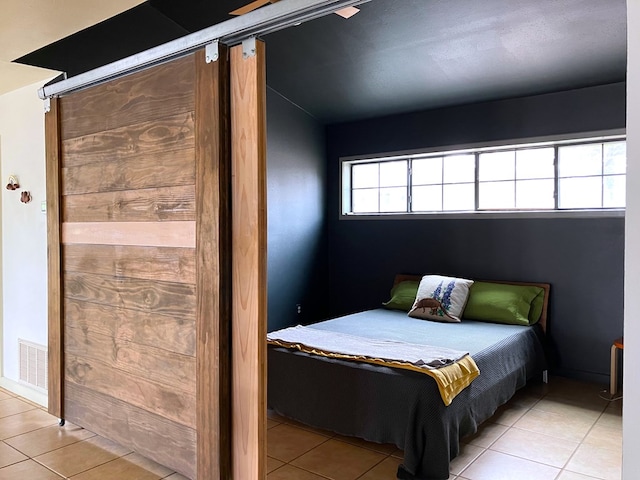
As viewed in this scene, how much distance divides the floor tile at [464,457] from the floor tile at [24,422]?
238cm

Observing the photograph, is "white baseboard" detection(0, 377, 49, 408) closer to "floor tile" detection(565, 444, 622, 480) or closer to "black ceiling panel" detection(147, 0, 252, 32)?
"black ceiling panel" detection(147, 0, 252, 32)

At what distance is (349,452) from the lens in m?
2.85

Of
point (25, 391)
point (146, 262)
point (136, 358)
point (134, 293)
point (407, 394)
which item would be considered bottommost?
point (25, 391)

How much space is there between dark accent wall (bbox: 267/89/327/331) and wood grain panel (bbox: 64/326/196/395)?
7.98ft

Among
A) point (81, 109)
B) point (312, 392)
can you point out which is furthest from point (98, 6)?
point (312, 392)

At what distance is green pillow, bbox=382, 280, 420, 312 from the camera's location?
15.6 ft

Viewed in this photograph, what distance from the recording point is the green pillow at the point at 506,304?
4.18m

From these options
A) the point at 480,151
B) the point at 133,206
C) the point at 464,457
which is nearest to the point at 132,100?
the point at 133,206

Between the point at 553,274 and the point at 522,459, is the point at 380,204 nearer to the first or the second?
the point at 553,274

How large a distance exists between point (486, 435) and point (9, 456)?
2705mm

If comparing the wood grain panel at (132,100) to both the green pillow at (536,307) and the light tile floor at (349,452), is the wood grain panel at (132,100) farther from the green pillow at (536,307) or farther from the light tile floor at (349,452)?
the green pillow at (536,307)

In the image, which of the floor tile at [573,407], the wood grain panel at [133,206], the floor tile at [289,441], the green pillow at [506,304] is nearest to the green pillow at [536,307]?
the green pillow at [506,304]

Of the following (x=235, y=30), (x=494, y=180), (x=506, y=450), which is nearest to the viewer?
(x=235, y=30)

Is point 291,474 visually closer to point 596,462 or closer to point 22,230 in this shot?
point 596,462
